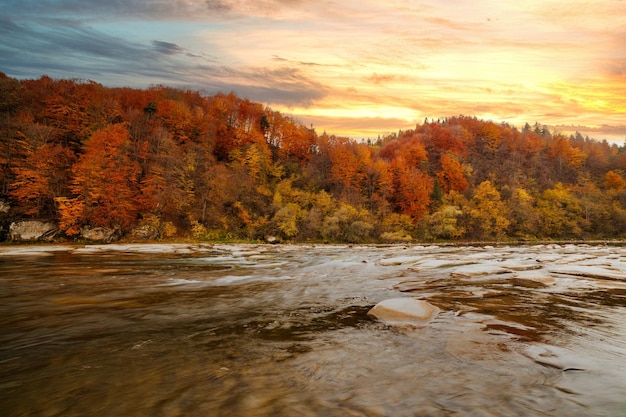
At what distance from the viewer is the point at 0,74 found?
56.5 meters

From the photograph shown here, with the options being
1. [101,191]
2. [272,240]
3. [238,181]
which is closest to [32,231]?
[101,191]

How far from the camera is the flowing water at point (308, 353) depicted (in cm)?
487

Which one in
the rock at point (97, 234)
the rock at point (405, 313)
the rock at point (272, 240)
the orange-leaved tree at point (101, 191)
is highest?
the orange-leaved tree at point (101, 191)

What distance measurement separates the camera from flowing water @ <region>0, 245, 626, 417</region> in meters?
4.87

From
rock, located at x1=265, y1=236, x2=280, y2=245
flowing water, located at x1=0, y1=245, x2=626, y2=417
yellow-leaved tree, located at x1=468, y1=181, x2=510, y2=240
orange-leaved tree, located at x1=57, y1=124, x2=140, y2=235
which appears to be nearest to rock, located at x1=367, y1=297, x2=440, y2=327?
flowing water, located at x1=0, y1=245, x2=626, y2=417

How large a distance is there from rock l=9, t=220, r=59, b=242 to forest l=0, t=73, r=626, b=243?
4.74 ft

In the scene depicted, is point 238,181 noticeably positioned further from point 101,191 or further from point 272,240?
point 101,191

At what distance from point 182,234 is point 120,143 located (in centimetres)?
1576

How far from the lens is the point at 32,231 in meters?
40.8

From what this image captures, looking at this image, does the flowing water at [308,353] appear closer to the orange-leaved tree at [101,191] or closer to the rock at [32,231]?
the orange-leaved tree at [101,191]

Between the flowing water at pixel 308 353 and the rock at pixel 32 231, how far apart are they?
1377 inches

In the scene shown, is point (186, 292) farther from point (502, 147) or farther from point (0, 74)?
point (502, 147)

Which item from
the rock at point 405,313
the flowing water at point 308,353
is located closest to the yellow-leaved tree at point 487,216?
the flowing water at point 308,353

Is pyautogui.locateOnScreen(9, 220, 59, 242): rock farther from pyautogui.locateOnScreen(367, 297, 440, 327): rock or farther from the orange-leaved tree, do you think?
pyautogui.locateOnScreen(367, 297, 440, 327): rock
